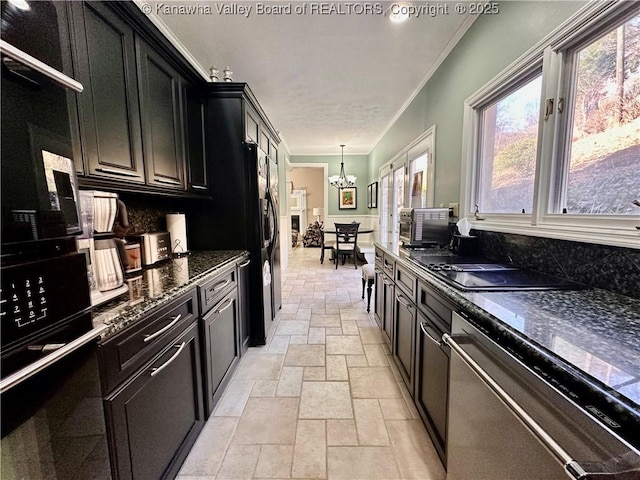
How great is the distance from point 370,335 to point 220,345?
59.6 inches

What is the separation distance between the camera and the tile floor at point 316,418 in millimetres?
1345

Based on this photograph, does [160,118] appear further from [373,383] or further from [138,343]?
[373,383]

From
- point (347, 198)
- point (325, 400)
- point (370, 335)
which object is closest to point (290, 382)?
point (325, 400)

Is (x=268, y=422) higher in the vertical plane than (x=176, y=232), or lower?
lower

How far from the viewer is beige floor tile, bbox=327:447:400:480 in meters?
1.30

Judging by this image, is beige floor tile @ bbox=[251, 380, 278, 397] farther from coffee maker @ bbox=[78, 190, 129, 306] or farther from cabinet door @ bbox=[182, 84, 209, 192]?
cabinet door @ bbox=[182, 84, 209, 192]

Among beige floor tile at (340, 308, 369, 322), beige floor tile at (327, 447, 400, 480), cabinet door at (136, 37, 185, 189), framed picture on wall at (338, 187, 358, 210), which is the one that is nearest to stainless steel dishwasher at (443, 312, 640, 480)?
beige floor tile at (327, 447, 400, 480)

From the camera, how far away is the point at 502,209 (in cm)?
196

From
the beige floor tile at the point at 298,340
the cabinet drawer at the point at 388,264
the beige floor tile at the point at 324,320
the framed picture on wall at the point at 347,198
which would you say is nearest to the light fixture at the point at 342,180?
the framed picture on wall at the point at 347,198

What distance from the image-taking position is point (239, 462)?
1374mm

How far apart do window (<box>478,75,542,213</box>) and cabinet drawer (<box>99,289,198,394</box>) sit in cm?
208

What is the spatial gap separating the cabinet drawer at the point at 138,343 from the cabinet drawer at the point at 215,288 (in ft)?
0.58

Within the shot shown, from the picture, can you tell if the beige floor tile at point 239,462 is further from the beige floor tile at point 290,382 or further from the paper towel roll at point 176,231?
the paper towel roll at point 176,231

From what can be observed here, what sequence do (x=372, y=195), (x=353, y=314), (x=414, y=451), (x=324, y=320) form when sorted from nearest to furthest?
(x=414, y=451)
(x=324, y=320)
(x=353, y=314)
(x=372, y=195)
